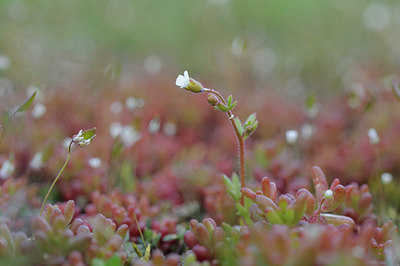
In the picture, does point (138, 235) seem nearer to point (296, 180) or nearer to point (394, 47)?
point (296, 180)

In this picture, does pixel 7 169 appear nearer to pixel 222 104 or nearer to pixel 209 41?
pixel 222 104

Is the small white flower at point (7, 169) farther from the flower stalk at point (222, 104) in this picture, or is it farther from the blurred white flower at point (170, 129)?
the blurred white flower at point (170, 129)

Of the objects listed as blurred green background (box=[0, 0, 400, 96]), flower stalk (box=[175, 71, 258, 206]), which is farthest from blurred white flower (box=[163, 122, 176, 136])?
flower stalk (box=[175, 71, 258, 206])

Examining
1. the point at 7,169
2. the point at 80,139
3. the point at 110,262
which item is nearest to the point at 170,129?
the point at 7,169

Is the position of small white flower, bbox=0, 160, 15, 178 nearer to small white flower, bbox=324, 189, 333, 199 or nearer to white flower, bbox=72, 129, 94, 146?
white flower, bbox=72, 129, 94, 146


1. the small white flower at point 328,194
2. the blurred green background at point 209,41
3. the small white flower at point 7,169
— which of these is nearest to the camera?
the small white flower at point 328,194

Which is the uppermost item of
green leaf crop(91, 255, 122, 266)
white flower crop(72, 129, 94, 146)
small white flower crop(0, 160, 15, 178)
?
white flower crop(72, 129, 94, 146)

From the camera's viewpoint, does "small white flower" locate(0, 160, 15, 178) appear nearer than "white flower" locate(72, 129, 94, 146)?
No

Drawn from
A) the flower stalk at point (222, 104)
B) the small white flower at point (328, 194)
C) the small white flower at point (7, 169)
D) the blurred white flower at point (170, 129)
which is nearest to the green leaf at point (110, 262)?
the flower stalk at point (222, 104)
